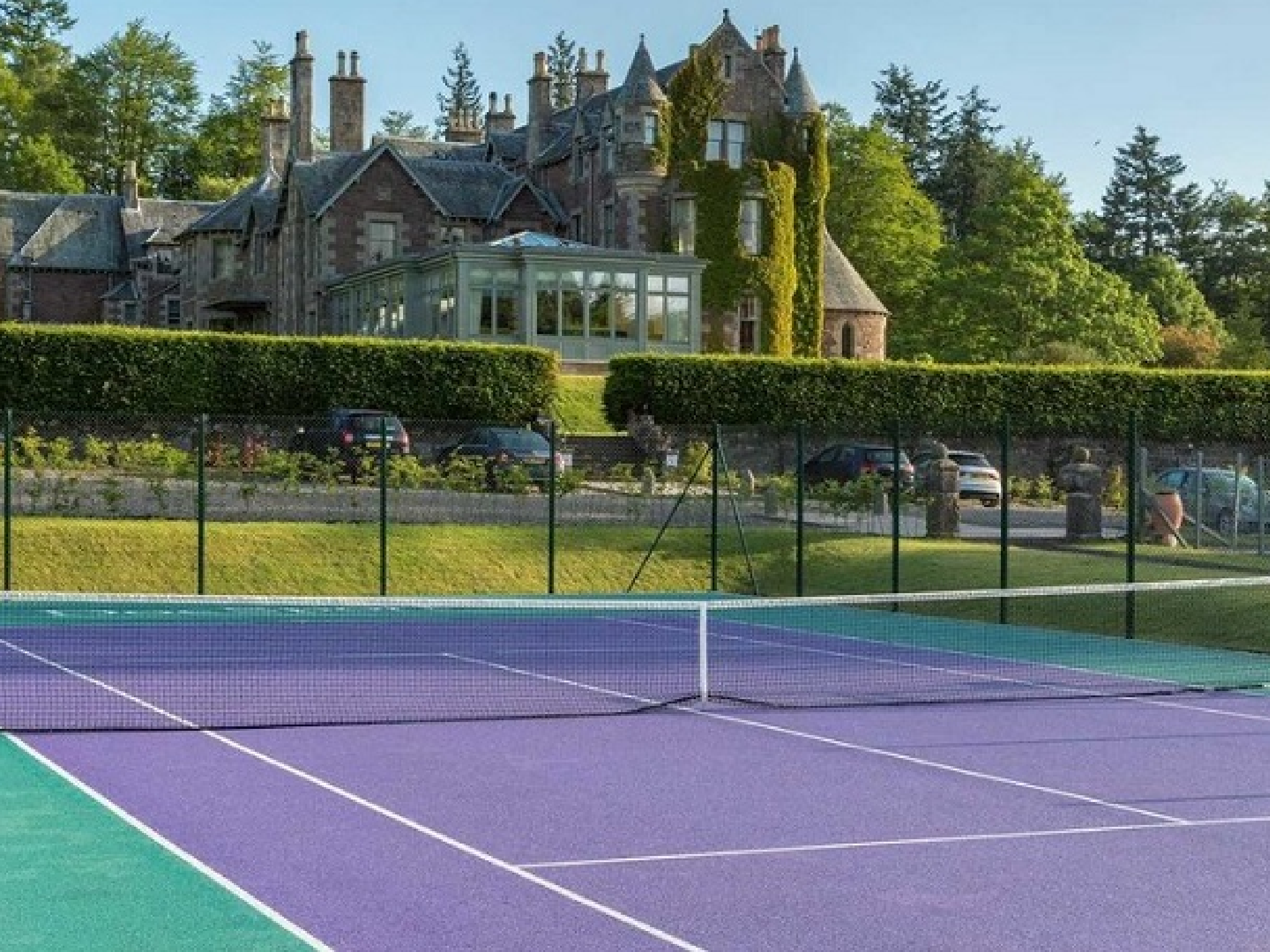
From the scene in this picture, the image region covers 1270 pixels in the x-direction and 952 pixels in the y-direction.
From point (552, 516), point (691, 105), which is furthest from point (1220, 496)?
point (691, 105)

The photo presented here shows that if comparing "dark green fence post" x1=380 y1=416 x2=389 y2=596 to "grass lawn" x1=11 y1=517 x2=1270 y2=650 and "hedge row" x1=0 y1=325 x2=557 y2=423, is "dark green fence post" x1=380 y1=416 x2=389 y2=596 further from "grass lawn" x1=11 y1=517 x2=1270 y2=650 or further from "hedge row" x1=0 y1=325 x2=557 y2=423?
"hedge row" x1=0 y1=325 x2=557 y2=423

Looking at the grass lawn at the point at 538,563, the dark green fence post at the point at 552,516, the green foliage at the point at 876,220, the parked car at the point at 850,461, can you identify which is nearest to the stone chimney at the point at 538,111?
the green foliage at the point at 876,220

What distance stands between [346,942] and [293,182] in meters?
60.4

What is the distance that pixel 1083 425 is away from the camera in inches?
2096

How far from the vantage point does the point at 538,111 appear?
67.6m

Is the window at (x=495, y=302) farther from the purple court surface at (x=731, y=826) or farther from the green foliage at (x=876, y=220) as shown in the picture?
the purple court surface at (x=731, y=826)

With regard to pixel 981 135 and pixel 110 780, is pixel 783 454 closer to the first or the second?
pixel 110 780

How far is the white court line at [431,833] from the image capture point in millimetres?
8453

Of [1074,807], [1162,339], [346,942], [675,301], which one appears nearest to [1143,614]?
[1074,807]

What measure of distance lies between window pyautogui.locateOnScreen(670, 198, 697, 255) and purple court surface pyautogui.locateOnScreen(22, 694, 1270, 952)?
44812mm

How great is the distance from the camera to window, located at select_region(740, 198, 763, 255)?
2411 inches

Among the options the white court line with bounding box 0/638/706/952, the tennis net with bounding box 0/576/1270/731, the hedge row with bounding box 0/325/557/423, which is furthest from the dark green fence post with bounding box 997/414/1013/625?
the hedge row with bounding box 0/325/557/423

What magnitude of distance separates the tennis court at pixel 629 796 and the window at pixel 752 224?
3974 centimetres

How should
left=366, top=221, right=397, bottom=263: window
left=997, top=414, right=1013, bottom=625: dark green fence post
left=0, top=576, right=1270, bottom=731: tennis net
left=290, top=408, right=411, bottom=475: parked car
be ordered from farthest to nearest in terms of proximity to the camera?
left=366, top=221, right=397, bottom=263: window → left=290, top=408, right=411, bottom=475: parked car → left=997, top=414, right=1013, bottom=625: dark green fence post → left=0, top=576, right=1270, bottom=731: tennis net
